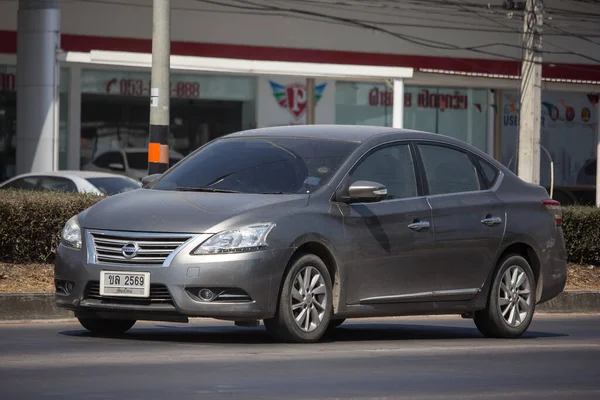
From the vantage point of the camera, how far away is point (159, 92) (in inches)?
681

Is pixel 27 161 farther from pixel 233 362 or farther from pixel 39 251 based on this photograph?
pixel 233 362

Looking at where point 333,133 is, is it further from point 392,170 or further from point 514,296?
point 514,296

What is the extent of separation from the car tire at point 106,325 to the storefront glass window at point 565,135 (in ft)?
91.9

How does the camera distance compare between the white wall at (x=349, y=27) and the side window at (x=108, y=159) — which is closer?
the side window at (x=108, y=159)

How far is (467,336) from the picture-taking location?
12.4m

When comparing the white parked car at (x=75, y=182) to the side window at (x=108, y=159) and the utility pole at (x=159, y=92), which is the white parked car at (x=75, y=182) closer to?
the utility pole at (x=159, y=92)

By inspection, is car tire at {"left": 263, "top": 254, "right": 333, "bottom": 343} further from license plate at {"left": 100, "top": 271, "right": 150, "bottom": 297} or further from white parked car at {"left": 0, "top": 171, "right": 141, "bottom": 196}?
white parked car at {"left": 0, "top": 171, "right": 141, "bottom": 196}

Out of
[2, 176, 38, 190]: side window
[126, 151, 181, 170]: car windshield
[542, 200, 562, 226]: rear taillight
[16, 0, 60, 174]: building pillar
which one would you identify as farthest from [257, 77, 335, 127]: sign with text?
[542, 200, 562, 226]: rear taillight

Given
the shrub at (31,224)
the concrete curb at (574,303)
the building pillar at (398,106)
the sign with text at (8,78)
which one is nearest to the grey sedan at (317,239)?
the shrub at (31,224)

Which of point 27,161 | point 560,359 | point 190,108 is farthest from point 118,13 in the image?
point 560,359

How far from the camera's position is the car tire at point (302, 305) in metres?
10.3

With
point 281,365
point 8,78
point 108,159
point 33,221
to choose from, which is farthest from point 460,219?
point 108,159

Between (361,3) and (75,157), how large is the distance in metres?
8.12

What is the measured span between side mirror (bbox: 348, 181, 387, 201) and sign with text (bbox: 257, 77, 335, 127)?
77.6 ft
